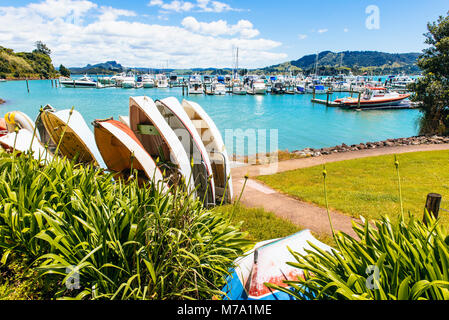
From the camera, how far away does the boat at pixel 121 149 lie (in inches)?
250

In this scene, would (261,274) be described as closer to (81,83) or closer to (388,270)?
(388,270)

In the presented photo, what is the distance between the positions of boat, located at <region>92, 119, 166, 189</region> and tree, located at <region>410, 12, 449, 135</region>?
23549mm

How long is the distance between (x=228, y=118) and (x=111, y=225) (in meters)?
41.0

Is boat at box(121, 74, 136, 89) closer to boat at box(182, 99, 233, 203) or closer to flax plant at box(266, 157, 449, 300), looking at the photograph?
boat at box(182, 99, 233, 203)

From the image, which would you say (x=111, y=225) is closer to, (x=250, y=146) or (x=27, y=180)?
(x=27, y=180)

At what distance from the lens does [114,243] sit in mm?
2301

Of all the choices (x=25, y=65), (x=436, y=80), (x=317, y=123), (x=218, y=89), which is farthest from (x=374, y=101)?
(x=25, y=65)

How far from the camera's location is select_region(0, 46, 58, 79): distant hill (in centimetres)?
10412

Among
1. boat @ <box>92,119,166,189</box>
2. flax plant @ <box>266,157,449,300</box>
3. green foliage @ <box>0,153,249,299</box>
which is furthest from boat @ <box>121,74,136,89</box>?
flax plant @ <box>266,157,449,300</box>

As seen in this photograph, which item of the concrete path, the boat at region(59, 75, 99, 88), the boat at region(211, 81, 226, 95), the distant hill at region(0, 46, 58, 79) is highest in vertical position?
the distant hill at region(0, 46, 58, 79)

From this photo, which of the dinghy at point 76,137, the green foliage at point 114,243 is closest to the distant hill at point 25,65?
the dinghy at point 76,137

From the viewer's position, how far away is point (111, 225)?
2.49 metres

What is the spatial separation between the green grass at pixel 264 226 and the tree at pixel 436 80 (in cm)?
2169

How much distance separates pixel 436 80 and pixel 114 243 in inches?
1059
